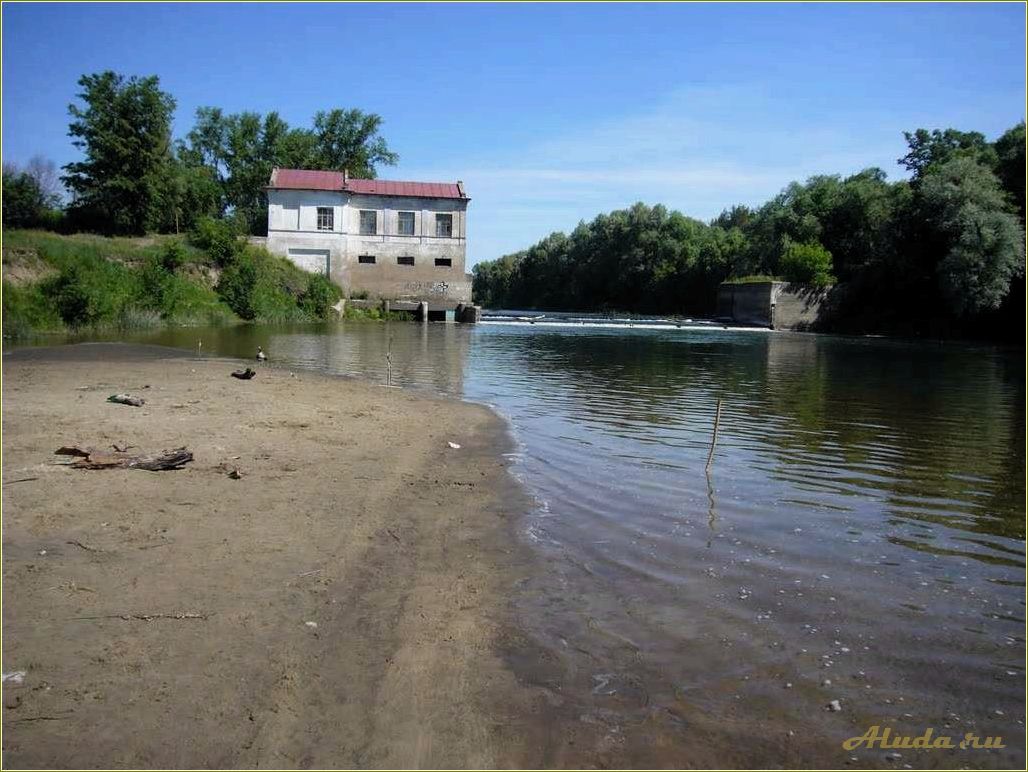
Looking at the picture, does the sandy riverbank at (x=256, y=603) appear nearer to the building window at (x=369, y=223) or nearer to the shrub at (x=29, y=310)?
the shrub at (x=29, y=310)

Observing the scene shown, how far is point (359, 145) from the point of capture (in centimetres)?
8344

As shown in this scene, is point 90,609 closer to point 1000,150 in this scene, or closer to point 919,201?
point 919,201

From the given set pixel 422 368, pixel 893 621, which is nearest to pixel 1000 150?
pixel 422 368

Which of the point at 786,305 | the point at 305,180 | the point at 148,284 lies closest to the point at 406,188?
the point at 305,180

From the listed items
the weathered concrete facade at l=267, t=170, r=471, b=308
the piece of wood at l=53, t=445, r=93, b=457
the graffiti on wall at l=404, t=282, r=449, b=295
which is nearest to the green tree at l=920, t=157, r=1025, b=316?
the weathered concrete facade at l=267, t=170, r=471, b=308

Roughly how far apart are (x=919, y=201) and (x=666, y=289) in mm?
37082

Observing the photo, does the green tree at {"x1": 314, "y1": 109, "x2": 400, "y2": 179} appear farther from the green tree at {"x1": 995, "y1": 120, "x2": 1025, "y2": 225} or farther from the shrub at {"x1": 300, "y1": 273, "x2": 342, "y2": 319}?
the green tree at {"x1": 995, "y1": 120, "x2": 1025, "y2": 225}

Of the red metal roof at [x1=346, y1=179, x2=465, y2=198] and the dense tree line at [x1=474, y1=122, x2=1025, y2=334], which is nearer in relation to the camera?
the dense tree line at [x1=474, y1=122, x2=1025, y2=334]

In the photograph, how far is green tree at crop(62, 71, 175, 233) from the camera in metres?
51.7

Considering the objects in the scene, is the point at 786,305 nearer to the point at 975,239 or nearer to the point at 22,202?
the point at 975,239

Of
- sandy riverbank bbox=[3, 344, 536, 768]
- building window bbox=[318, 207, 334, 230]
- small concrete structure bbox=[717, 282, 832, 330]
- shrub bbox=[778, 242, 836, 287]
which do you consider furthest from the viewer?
shrub bbox=[778, 242, 836, 287]

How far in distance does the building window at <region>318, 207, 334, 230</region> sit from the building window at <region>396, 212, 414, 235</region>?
5534 millimetres

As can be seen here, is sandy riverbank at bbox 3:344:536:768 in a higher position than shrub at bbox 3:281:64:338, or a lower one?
lower

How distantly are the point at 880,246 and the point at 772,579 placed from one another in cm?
6711
